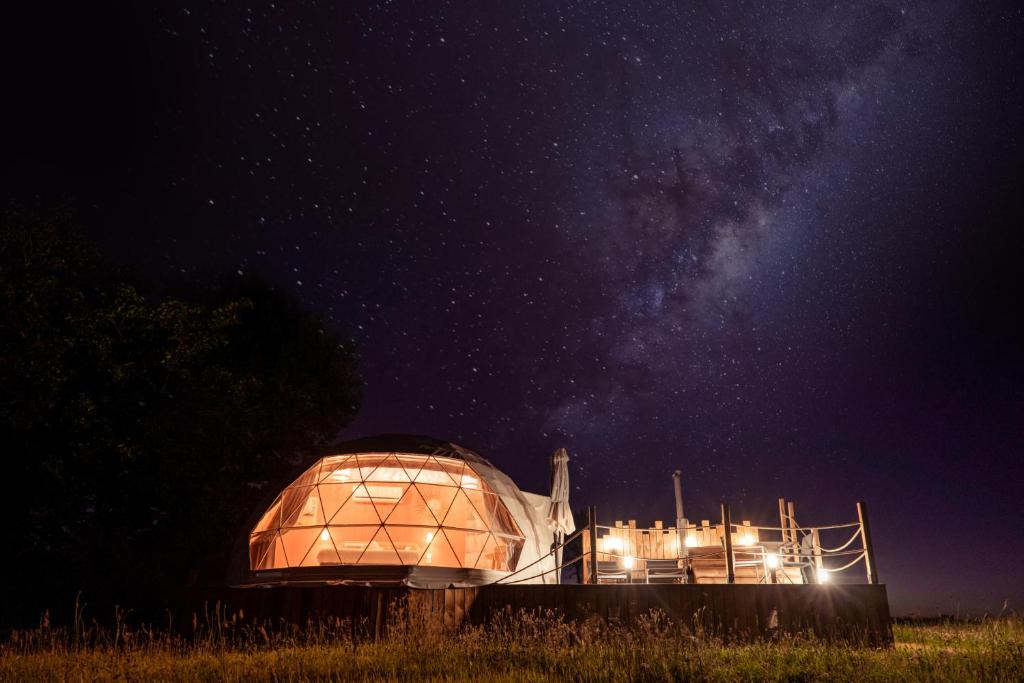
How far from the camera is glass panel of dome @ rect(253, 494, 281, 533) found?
11.8m

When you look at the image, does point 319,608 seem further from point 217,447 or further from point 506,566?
point 217,447

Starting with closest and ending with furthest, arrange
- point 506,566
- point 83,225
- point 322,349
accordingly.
Answer: point 83,225 < point 506,566 < point 322,349

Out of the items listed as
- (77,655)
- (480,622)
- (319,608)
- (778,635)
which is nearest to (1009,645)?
(778,635)

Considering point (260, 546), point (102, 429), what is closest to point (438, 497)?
point (260, 546)

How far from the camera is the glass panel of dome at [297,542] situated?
12078 mm

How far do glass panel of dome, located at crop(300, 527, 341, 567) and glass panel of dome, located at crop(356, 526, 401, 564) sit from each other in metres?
0.50

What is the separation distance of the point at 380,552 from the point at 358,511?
1.88m

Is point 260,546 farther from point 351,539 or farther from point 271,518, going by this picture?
point 351,539

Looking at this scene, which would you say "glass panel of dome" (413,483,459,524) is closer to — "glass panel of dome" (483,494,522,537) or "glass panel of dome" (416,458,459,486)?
"glass panel of dome" (416,458,459,486)

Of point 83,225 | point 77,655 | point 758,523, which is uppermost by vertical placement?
point 83,225

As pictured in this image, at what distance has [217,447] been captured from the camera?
1245 cm

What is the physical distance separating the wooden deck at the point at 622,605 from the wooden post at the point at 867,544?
47 centimetres

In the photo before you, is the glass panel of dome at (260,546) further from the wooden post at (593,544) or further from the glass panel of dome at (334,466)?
the wooden post at (593,544)

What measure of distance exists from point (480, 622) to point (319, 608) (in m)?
2.01
